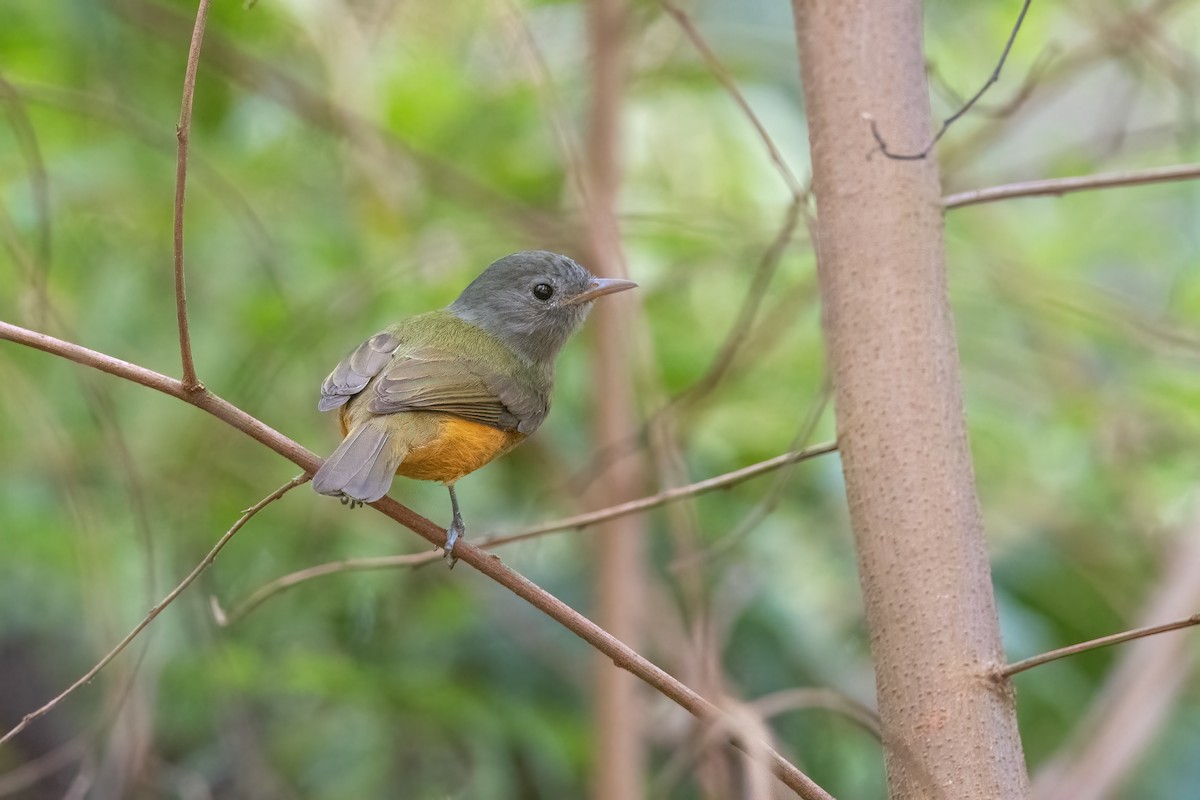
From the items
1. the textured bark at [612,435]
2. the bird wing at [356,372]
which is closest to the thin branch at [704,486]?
the bird wing at [356,372]

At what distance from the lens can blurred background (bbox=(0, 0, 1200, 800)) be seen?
9.95 feet

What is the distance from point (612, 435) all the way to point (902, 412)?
1256mm

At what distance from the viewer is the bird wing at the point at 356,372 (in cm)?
228

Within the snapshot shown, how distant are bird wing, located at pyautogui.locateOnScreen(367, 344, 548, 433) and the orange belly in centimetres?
2

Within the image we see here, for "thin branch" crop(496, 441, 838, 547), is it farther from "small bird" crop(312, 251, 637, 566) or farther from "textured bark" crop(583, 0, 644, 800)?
"textured bark" crop(583, 0, 644, 800)

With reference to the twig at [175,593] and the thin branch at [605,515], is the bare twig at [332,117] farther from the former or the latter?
the twig at [175,593]

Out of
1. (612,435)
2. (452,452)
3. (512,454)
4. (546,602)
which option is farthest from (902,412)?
(512,454)

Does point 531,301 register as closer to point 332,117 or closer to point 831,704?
point 332,117

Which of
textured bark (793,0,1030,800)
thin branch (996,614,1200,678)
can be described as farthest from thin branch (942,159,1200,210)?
thin branch (996,614,1200,678)

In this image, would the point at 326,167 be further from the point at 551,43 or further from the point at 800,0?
the point at 800,0

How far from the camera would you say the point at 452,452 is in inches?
90.5

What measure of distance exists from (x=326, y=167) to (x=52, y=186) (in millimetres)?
958

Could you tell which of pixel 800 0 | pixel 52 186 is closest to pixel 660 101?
pixel 52 186

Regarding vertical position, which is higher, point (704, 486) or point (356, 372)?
point (356, 372)
